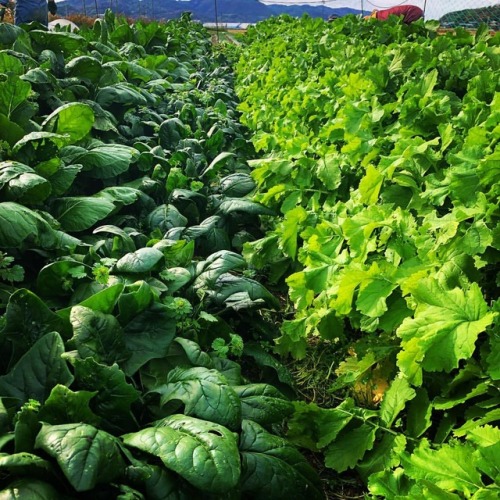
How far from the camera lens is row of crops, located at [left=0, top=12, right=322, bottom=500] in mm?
1783

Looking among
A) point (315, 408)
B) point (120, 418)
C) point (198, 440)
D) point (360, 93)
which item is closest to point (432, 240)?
point (315, 408)

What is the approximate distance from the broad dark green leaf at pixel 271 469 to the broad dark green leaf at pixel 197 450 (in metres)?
0.18

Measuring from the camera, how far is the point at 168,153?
4.84 meters

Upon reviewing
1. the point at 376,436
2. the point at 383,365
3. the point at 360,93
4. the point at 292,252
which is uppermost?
the point at 360,93

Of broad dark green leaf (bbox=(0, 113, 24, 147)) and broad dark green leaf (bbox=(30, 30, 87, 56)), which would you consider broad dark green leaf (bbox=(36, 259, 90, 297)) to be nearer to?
broad dark green leaf (bbox=(0, 113, 24, 147))

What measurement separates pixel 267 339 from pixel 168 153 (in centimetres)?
226

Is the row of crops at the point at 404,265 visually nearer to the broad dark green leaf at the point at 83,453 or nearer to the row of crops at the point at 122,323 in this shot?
the row of crops at the point at 122,323

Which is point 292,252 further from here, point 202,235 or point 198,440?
A: point 198,440

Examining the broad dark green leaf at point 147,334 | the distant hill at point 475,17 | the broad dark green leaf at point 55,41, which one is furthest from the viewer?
the distant hill at point 475,17

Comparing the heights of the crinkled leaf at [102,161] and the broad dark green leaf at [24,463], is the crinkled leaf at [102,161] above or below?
above

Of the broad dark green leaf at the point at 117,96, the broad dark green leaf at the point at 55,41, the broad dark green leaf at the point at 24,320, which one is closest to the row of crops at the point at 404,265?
the broad dark green leaf at the point at 24,320

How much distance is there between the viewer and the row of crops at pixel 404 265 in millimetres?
1727

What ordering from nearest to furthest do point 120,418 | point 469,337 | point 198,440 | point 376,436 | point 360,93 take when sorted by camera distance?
point 469,337
point 198,440
point 120,418
point 376,436
point 360,93

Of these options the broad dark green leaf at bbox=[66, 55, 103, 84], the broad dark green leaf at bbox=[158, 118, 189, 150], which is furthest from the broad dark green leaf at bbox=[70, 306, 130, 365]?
the broad dark green leaf at bbox=[66, 55, 103, 84]
